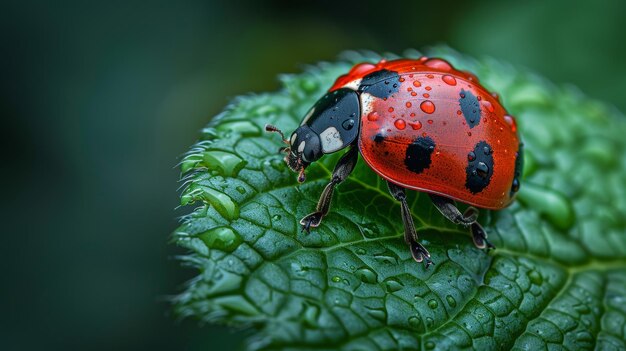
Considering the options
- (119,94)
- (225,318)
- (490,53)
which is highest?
(490,53)

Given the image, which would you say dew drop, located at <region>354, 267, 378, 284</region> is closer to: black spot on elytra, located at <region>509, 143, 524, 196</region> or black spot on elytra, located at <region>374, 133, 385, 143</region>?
black spot on elytra, located at <region>374, 133, 385, 143</region>

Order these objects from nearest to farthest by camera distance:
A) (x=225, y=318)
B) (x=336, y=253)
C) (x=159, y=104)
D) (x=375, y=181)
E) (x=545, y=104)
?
1. (x=225, y=318)
2. (x=336, y=253)
3. (x=375, y=181)
4. (x=545, y=104)
5. (x=159, y=104)

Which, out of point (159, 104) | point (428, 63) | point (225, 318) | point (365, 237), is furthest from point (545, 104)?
point (159, 104)

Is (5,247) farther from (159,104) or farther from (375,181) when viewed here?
(375,181)

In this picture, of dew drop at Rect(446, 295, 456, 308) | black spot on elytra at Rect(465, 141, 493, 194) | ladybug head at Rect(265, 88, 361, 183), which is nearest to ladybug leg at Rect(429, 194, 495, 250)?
black spot on elytra at Rect(465, 141, 493, 194)

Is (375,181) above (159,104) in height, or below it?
below

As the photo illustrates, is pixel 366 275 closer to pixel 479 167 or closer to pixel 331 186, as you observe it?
pixel 331 186

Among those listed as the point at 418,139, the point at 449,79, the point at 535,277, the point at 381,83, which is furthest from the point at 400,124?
the point at 535,277
